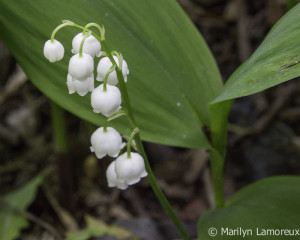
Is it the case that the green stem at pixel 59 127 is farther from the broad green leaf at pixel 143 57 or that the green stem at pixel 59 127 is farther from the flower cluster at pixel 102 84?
the flower cluster at pixel 102 84

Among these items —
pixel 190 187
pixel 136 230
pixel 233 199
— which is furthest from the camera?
pixel 190 187

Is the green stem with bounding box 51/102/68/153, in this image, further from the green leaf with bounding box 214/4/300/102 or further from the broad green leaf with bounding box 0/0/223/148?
the green leaf with bounding box 214/4/300/102

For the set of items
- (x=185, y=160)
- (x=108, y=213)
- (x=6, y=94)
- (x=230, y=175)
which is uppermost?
(x=6, y=94)

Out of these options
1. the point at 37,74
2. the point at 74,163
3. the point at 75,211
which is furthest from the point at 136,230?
the point at 37,74

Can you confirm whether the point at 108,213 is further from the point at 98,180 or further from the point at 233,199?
the point at 233,199

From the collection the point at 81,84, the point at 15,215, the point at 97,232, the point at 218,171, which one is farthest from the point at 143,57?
the point at 15,215

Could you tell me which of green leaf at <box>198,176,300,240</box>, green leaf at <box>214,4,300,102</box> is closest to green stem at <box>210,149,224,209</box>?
green leaf at <box>198,176,300,240</box>

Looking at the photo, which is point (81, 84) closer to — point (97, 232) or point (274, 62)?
point (274, 62)
